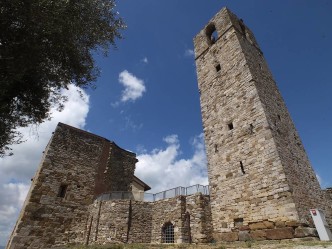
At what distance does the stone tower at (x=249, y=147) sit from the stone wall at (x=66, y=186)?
10.6m

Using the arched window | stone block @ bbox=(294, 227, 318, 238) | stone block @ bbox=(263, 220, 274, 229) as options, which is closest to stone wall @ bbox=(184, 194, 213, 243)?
the arched window

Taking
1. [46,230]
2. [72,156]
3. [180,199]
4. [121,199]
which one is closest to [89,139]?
[72,156]

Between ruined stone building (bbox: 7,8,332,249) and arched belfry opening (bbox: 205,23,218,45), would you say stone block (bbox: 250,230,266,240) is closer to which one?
ruined stone building (bbox: 7,8,332,249)

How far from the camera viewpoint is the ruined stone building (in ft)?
33.4

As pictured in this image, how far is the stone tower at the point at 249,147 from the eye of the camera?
32.2 ft

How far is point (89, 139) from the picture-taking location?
20656 mm

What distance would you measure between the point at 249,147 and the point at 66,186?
45.2 ft

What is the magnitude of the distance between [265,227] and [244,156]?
10.9 ft

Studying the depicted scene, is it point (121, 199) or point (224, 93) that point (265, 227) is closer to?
point (224, 93)

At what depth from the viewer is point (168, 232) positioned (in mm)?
16750

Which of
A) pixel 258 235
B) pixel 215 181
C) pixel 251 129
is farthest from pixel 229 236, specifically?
pixel 251 129

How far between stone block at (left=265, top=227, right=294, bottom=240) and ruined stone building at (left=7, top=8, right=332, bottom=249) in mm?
36

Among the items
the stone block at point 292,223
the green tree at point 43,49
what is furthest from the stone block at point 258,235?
the green tree at point 43,49

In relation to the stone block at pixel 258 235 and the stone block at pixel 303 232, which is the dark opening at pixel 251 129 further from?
the stone block at pixel 303 232
